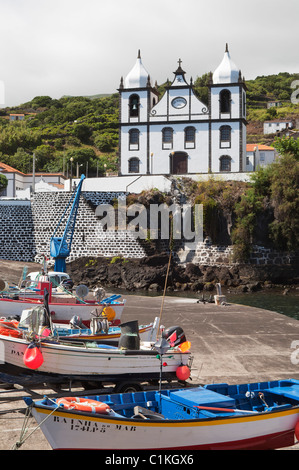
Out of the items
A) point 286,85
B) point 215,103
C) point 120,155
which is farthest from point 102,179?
point 286,85

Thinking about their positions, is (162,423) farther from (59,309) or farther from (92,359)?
(59,309)

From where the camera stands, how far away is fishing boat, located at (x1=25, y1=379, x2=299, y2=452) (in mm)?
6660

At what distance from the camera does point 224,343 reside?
14.6 m

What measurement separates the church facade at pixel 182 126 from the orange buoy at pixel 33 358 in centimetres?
3621

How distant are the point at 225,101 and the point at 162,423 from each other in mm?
41014

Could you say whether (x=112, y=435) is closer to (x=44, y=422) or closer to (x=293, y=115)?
(x=44, y=422)

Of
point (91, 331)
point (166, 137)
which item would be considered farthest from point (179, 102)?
point (91, 331)

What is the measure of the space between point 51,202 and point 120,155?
305 inches

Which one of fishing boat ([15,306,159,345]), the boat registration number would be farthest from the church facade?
the boat registration number

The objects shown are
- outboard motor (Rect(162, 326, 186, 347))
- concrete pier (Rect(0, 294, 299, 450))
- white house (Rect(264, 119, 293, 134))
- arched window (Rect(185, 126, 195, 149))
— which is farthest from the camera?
white house (Rect(264, 119, 293, 134))

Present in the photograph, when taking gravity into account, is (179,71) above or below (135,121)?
above

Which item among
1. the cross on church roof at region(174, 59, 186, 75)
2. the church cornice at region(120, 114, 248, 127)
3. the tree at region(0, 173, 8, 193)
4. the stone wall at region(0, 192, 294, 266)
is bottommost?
the stone wall at region(0, 192, 294, 266)

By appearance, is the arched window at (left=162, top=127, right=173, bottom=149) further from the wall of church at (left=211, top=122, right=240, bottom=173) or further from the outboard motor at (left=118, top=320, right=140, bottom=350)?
the outboard motor at (left=118, top=320, right=140, bottom=350)

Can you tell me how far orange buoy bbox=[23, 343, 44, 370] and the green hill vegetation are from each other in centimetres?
6364
